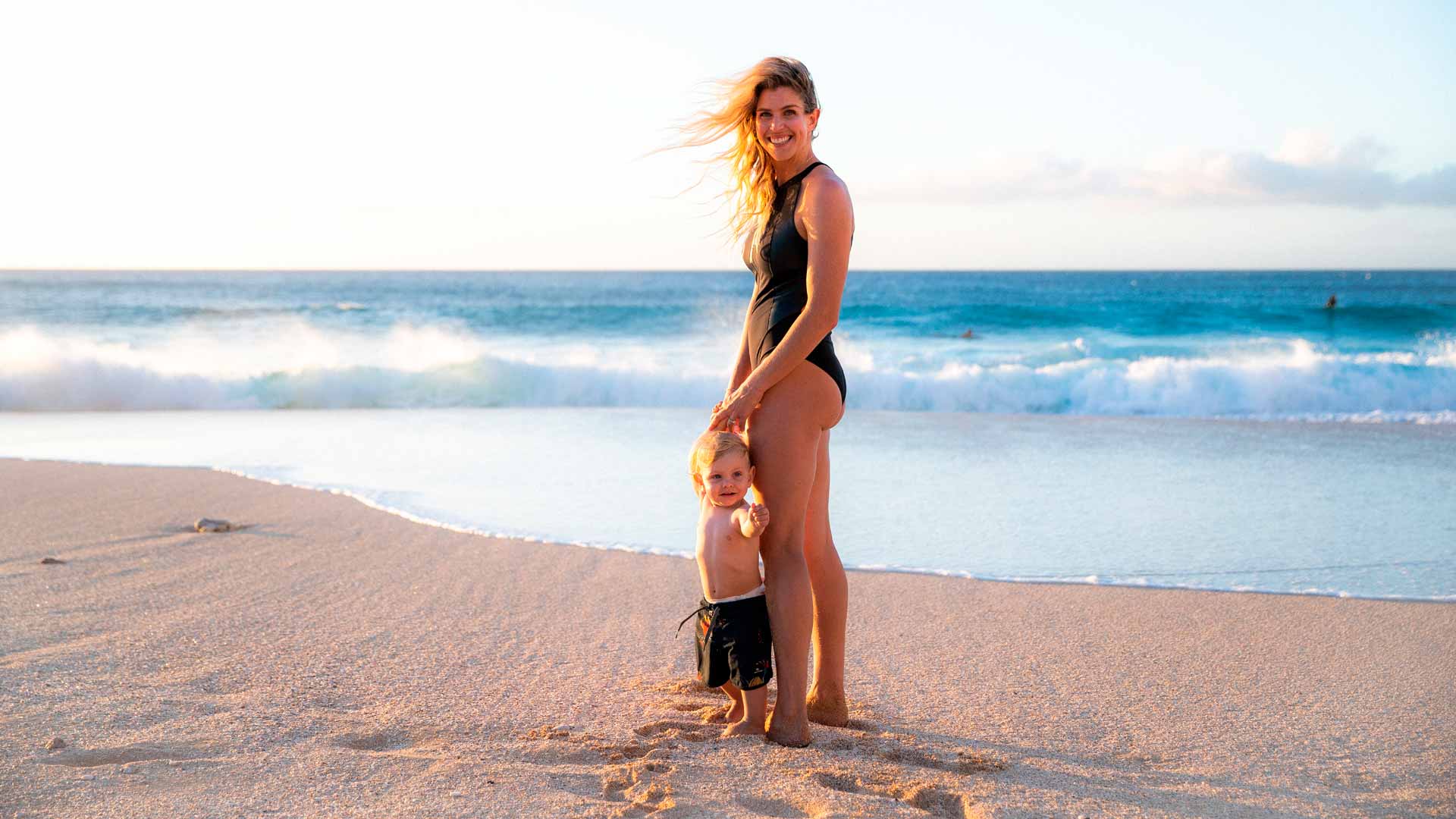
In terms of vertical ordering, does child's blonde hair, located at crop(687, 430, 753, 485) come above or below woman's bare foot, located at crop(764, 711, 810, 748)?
above

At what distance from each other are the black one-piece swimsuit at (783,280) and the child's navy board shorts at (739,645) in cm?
68

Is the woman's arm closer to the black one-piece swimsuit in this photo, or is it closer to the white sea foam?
the black one-piece swimsuit

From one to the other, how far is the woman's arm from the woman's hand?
2 cm

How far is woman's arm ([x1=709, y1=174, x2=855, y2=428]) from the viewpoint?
279 centimetres

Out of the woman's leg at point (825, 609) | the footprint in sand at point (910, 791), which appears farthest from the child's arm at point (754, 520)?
the footprint in sand at point (910, 791)

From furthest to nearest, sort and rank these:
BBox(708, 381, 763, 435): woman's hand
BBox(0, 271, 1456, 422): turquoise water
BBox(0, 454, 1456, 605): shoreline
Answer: BBox(0, 271, 1456, 422): turquoise water, BBox(0, 454, 1456, 605): shoreline, BBox(708, 381, 763, 435): woman's hand

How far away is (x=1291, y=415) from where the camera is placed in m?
11.7

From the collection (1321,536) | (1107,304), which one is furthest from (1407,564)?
(1107,304)

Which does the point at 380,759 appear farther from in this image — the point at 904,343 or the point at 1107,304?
the point at 1107,304

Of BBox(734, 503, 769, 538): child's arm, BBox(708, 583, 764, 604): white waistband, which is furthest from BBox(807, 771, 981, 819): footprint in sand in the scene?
BBox(734, 503, 769, 538): child's arm

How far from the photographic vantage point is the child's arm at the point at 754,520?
2871mm

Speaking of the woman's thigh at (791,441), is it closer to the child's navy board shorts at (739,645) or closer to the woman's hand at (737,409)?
the woman's hand at (737,409)

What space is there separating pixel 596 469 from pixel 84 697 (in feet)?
15.4

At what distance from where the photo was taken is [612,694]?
333cm
